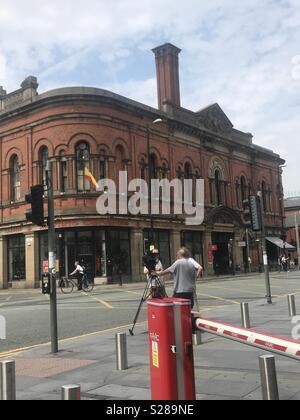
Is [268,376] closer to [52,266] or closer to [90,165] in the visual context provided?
[52,266]

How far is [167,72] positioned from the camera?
44.4 metres

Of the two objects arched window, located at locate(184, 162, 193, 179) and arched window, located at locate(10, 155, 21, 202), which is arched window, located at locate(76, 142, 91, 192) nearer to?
arched window, located at locate(10, 155, 21, 202)


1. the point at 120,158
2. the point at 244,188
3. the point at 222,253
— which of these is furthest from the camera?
the point at 244,188

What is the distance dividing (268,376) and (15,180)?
109 feet

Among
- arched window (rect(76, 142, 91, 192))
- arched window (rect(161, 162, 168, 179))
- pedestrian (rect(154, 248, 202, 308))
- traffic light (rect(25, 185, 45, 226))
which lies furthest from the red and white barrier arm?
arched window (rect(161, 162, 168, 179))

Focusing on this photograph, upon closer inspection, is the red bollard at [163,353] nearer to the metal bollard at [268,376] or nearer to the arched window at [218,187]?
the metal bollard at [268,376]

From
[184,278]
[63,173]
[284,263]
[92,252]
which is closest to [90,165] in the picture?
[63,173]

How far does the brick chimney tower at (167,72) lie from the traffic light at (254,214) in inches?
1146

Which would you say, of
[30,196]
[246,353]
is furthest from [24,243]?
[246,353]

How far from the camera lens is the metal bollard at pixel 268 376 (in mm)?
4862
